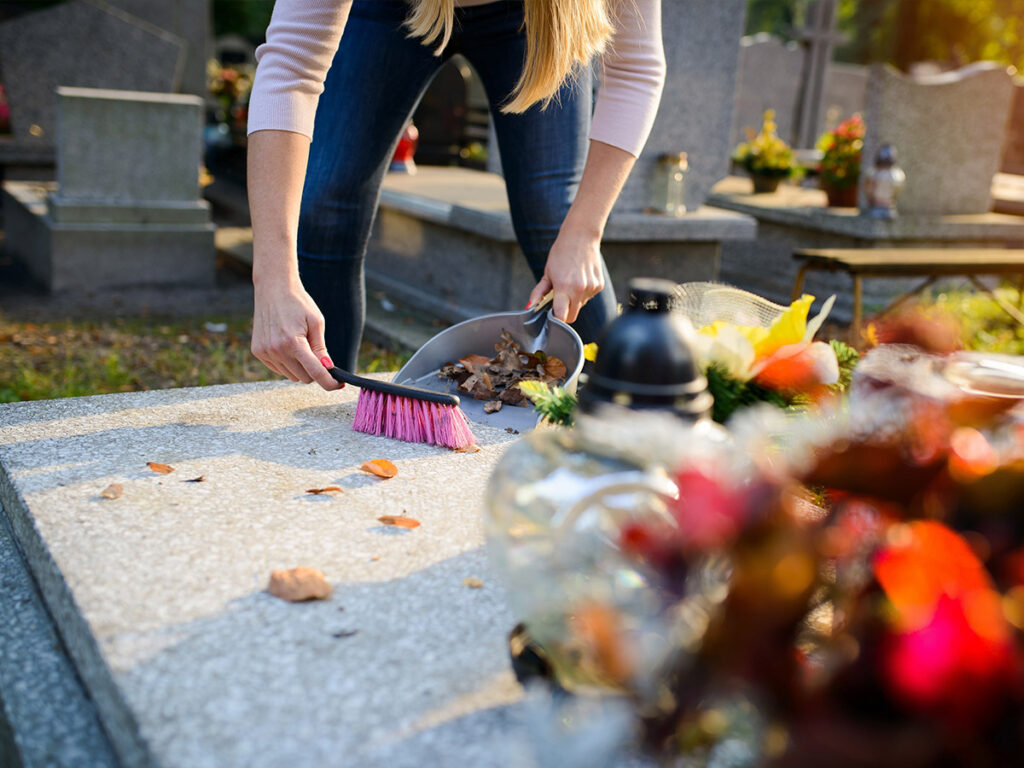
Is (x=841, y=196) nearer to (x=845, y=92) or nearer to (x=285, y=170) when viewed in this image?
(x=285, y=170)

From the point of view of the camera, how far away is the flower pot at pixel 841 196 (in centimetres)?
600

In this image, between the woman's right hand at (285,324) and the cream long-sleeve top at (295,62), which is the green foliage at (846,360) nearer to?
the woman's right hand at (285,324)

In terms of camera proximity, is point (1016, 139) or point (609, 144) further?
point (1016, 139)

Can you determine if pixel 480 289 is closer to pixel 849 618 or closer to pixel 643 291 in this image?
pixel 643 291

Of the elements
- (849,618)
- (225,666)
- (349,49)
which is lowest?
(225,666)

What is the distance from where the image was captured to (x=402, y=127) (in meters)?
2.15

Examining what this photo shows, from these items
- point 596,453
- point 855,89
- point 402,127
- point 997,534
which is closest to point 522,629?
point 596,453

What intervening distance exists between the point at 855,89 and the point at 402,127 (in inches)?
428

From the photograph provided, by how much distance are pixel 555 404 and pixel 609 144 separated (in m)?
0.89

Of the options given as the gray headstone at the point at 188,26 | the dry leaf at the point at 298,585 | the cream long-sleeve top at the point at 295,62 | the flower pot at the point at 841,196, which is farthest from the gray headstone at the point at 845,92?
the dry leaf at the point at 298,585

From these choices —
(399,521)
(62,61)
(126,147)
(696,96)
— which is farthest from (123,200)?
(399,521)

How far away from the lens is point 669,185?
4473mm

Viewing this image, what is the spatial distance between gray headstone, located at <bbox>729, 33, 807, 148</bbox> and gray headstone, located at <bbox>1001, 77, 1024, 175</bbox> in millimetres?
5417

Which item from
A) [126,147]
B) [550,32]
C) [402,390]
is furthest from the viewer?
[126,147]
